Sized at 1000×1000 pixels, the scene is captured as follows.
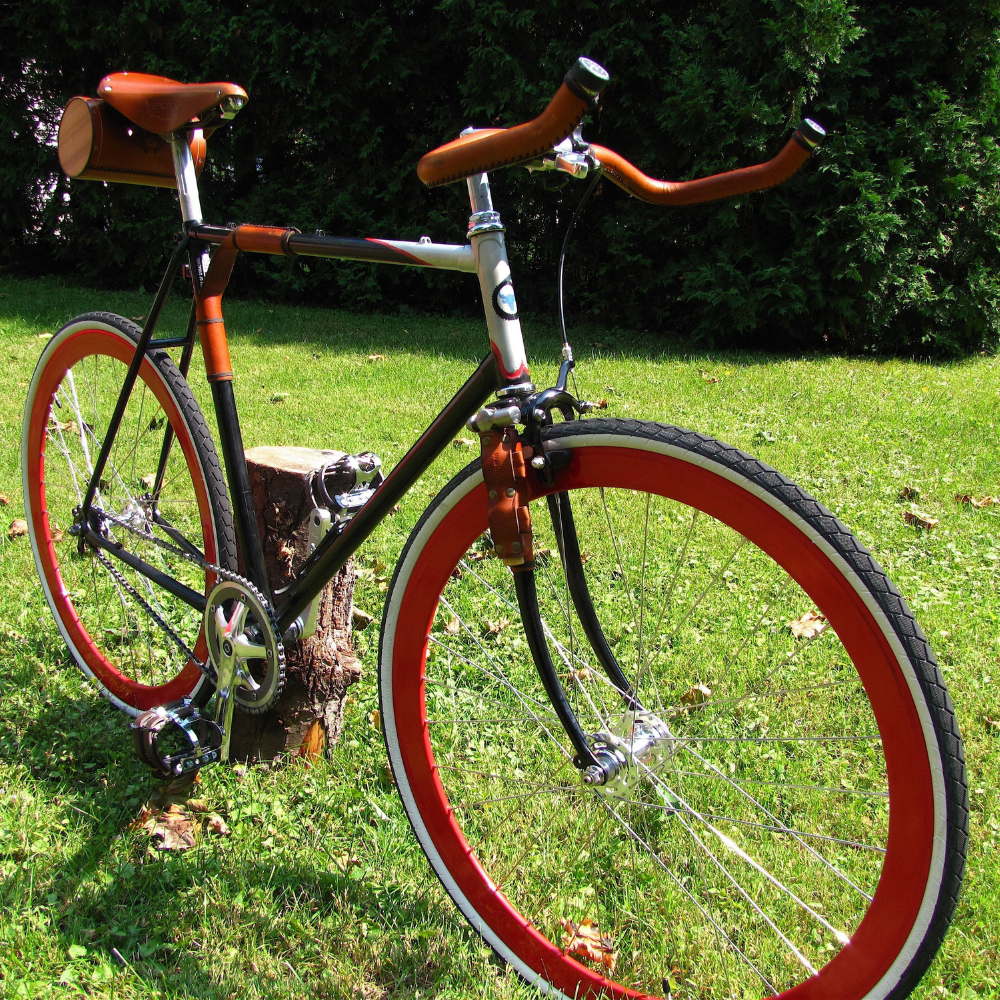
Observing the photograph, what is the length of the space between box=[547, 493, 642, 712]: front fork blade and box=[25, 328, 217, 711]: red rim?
0.96 metres

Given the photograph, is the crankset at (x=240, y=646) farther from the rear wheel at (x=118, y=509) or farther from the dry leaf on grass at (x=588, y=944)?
the dry leaf on grass at (x=588, y=944)

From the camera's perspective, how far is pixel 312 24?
26.7 feet

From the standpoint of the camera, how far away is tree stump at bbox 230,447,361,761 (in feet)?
7.06

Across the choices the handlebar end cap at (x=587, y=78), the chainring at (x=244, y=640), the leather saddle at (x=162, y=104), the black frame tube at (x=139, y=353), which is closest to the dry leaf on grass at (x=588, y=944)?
the chainring at (x=244, y=640)

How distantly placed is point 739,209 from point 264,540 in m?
5.68

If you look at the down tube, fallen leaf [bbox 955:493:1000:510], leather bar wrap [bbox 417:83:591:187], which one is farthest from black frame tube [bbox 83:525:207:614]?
fallen leaf [bbox 955:493:1000:510]

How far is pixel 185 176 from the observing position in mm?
1962

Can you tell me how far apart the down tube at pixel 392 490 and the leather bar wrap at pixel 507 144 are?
12.2 inches

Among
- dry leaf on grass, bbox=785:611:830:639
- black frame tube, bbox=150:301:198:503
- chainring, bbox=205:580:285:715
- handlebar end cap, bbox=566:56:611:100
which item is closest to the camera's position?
handlebar end cap, bbox=566:56:611:100

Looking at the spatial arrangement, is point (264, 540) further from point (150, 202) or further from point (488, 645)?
point (150, 202)

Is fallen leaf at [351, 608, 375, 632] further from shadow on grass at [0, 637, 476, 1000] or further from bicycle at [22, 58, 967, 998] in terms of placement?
shadow on grass at [0, 637, 476, 1000]

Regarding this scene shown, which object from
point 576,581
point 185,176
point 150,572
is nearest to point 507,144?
point 576,581

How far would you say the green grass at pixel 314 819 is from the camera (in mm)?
1646

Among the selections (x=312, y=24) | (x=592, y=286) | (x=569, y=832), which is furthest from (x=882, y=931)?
(x=312, y=24)
